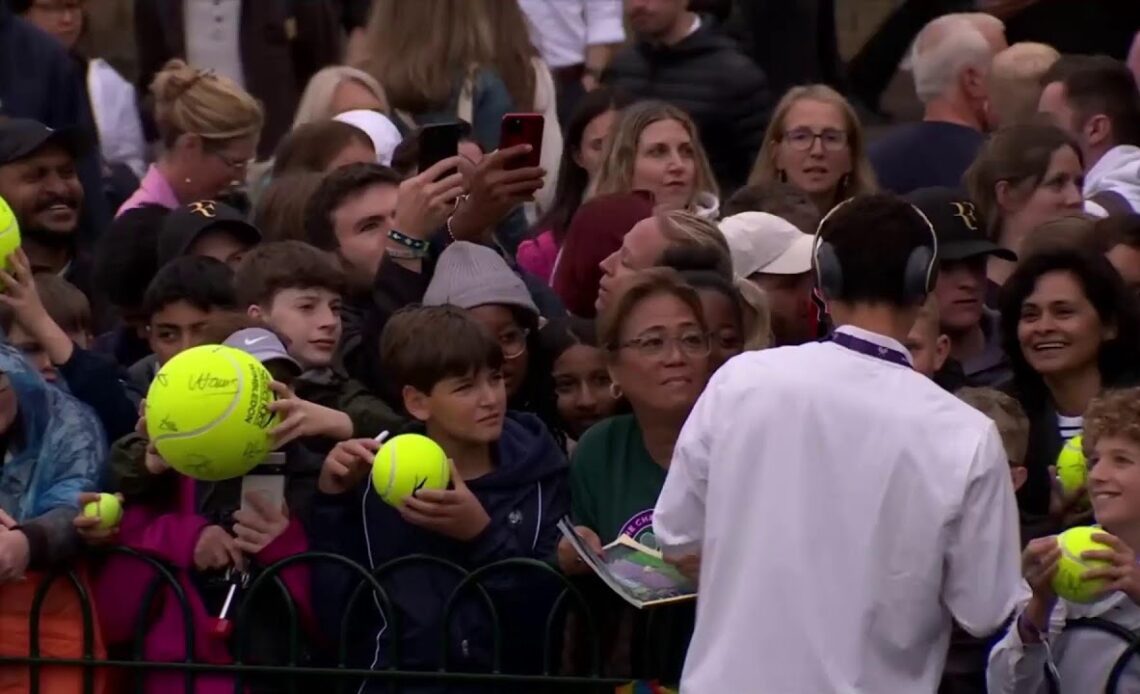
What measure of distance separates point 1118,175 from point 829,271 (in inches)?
167

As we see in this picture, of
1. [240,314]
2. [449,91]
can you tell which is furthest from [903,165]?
[240,314]

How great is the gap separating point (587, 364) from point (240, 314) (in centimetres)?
94

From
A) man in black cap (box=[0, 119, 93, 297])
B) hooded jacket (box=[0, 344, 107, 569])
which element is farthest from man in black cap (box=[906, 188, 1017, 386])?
man in black cap (box=[0, 119, 93, 297])

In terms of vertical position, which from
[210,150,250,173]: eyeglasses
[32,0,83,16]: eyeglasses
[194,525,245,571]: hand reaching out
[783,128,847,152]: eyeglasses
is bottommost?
[194,525,245,571]: hand reaching out

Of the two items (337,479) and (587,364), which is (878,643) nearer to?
(337,479)

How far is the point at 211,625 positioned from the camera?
638cm

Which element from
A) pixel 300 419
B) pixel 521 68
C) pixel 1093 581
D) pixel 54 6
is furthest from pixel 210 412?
pixel 54 6

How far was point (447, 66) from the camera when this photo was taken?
31.3ft

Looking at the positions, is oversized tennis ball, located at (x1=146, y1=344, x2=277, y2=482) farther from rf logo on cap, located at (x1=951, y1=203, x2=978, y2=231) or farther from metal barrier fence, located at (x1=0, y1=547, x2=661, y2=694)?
rf logo on cap, located at (x1=951, y1=203, x2=978, y2=231)

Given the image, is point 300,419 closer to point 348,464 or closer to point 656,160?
point 348,464

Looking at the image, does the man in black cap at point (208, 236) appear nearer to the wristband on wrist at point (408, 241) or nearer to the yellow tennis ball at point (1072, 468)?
the wristband on wrist at point (408, 241)

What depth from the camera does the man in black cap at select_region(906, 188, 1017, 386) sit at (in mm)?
7496

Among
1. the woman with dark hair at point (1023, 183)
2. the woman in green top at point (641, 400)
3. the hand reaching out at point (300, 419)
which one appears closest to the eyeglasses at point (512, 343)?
the woman in green top at point (641, 400)

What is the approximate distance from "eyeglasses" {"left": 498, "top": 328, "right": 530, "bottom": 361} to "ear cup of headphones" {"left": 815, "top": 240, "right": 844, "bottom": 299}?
6.13 feet
